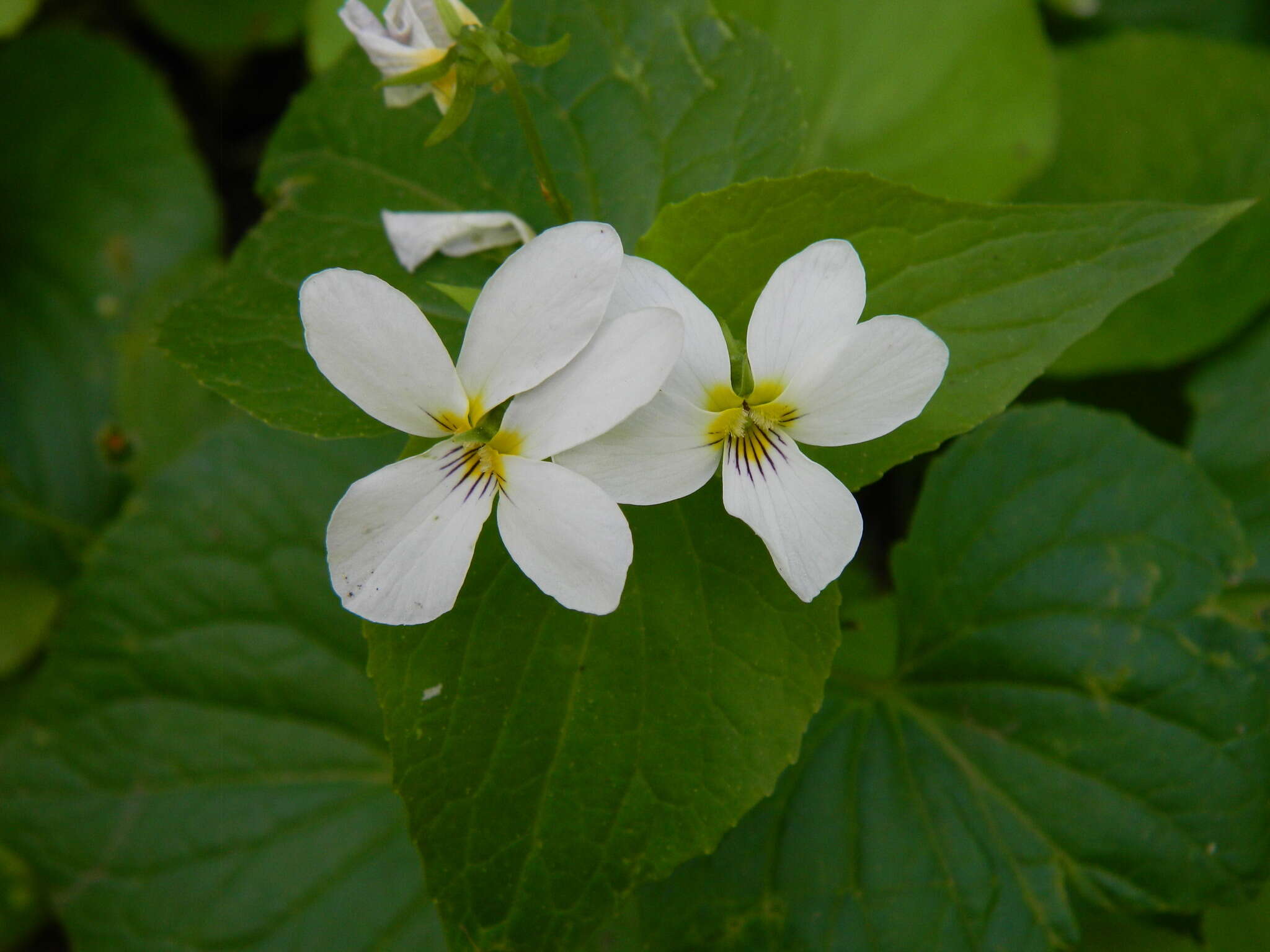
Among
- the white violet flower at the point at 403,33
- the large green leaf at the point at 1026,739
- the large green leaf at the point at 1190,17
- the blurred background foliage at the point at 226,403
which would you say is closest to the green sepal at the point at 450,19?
the white violet flower at the point at 403,33

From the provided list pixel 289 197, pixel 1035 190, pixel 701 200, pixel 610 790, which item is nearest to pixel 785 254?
pixel 701 200

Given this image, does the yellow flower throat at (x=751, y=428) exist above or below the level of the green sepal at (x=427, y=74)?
below

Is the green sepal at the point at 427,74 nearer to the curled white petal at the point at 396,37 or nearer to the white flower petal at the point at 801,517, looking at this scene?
the curled white petal at the point at 396,37

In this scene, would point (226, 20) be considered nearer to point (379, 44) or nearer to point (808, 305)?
point (379, 44)

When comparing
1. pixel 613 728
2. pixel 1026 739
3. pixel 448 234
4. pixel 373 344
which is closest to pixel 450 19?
pixel 448 234

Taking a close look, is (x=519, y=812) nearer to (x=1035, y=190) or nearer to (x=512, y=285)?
(x=512, y=285)

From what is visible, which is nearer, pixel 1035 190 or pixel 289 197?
pixel 289 197
